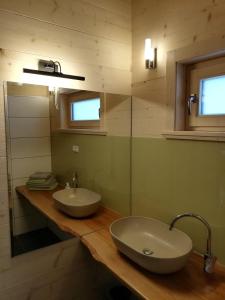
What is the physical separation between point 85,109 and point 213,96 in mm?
945

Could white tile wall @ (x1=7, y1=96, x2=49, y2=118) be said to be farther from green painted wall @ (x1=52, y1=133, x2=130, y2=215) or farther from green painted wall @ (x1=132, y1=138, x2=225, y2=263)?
green painted wall @ (x1=132, y1=138, x2=225, y2=263)

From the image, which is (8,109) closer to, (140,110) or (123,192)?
(140,110)

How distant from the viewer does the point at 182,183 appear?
1567mm

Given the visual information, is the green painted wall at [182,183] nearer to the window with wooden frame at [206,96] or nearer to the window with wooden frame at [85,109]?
the window with wooden frame at [206,96]

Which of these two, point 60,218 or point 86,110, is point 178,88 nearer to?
point 86,110

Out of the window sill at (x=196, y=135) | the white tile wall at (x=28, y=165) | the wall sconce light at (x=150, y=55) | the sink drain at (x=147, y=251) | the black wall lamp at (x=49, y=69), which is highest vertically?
the wall sconce light at (x=150, y=55)

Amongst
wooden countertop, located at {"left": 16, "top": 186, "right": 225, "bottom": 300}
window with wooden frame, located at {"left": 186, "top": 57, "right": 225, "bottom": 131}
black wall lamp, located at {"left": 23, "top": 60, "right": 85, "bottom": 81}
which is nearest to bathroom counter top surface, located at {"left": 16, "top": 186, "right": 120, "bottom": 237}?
wooden countertop, located at {"left": 16, "top": 186, "right": 225, "bottom": 300}

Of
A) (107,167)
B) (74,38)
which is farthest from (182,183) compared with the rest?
(74,38)

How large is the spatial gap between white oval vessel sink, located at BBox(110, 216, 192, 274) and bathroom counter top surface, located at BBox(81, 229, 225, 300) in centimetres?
5

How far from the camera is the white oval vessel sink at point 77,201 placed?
1.73 metres

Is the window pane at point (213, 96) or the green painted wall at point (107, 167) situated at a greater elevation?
the window pane at point (213, 96)

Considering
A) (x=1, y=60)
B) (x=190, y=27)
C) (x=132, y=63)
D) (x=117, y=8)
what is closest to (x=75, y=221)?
(x=1, y=60)

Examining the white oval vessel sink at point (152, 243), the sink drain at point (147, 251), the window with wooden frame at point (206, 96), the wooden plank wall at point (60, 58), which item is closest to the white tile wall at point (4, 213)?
the wooden plank wall at point (60, 58)

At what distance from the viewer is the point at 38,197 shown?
173cm
